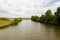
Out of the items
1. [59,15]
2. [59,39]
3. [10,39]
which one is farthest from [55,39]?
[59,15]

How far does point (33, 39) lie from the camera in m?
17.9

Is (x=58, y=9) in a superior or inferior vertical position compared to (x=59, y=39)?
superior

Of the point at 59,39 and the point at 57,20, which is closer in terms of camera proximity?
the point at 59,39

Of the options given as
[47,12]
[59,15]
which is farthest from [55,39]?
[47,12]

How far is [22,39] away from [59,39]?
189 inches

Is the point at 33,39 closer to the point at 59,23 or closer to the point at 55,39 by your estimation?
the point at 55,39

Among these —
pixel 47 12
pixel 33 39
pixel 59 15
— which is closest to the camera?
pixel 33 39

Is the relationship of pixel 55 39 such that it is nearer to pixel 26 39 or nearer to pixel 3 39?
pixel 26 39

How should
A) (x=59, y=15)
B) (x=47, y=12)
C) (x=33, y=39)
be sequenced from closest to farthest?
(x=33, y=39)
(x=59, y=15)
(x=47, y=12)

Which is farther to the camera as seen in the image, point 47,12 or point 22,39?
point 47,12

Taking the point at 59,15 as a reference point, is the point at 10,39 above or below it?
below

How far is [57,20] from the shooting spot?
42.2 meters

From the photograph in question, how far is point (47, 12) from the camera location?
58.0 metres

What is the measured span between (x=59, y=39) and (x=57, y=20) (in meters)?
24.8
